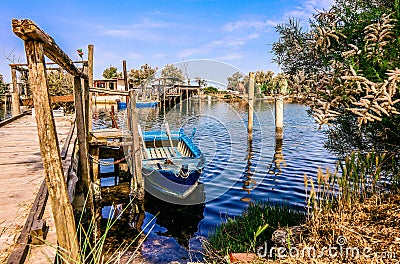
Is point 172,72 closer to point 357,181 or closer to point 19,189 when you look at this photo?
point 19,189

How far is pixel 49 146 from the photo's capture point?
7.74 ft

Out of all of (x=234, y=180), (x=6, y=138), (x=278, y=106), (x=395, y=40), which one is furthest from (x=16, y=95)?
(x=395, y=40)

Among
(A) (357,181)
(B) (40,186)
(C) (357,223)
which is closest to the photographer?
(C) (357,223)

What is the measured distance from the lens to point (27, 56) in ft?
7.23

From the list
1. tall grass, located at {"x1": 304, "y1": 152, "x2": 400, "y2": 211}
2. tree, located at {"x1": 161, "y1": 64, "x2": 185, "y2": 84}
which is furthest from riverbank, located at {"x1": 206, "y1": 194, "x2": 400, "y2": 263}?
tree, located at {"x1": 161, "y1": 64, "x2": 185, "y2": 84}

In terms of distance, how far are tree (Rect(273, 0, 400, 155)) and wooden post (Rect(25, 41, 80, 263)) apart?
2203mm

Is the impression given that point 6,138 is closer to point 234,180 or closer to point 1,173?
point 1,173

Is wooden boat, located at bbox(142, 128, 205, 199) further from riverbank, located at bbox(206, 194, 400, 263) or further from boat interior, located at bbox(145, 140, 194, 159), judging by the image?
riverbank, located at bbox(206, 194, 400, 263)

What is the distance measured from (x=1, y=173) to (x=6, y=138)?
365 cm

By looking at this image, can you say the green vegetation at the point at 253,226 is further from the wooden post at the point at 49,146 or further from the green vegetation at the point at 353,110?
the wooden post at the point at 49,146

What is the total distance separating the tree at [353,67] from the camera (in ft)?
9.48

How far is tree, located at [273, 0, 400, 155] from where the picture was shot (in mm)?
2891

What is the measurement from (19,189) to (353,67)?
408 cm

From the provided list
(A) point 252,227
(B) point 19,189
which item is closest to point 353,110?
(A) point 252,227
